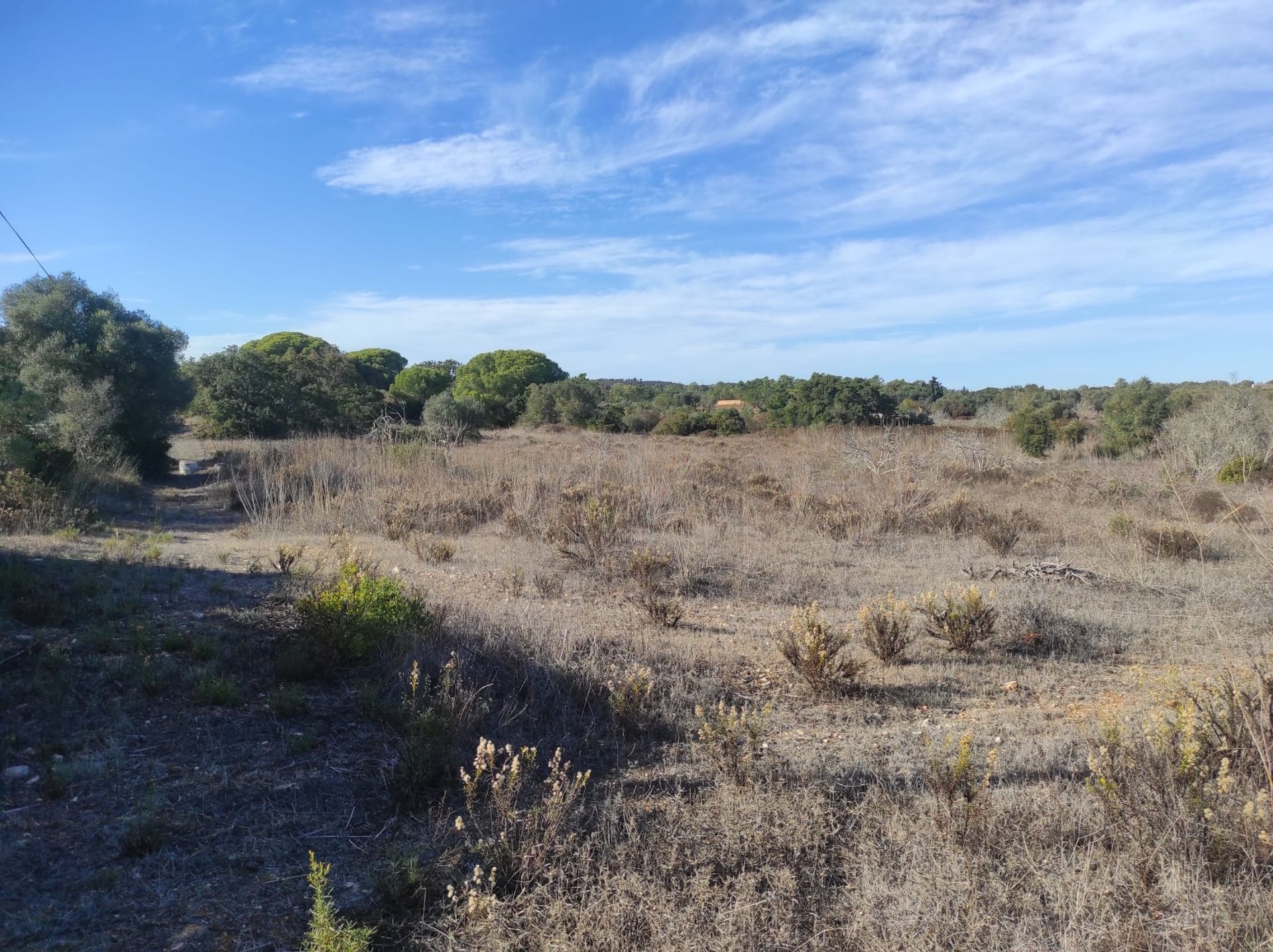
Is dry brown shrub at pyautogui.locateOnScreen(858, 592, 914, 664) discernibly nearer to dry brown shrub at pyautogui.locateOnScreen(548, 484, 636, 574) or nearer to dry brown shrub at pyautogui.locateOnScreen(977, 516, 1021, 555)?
dry brown shrub at pyautogui.locateOnScreen(548, 484, 636, 574)

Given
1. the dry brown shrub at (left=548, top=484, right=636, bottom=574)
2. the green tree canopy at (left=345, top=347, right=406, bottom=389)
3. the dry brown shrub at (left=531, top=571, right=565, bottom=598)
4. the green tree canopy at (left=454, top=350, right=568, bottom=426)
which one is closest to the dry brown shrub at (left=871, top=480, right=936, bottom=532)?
the dry brown shrub at (left=548, top=484, right=636, bottom=574)

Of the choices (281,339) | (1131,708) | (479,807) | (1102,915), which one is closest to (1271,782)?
(1102,915)

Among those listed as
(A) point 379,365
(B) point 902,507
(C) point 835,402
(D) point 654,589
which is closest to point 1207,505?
(B) point 902,507

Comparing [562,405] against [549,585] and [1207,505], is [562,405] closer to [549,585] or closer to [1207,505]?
[1207,505]

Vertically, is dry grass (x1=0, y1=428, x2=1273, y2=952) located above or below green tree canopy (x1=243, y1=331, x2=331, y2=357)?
below

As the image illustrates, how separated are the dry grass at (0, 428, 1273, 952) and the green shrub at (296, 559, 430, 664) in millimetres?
127

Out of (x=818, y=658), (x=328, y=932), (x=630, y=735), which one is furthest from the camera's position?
(x=818, y=658)

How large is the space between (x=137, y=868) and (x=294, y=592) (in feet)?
10.0

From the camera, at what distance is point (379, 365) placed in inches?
1375

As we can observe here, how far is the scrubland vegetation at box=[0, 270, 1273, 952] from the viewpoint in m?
2.47

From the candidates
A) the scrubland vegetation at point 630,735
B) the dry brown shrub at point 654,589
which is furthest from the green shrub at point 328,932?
the dry brown shrub at point 654,589

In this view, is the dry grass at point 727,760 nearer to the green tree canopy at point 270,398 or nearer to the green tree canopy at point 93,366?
the green tree canopy at point 93,366

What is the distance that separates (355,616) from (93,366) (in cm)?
1294

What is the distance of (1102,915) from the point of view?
7.56ft
